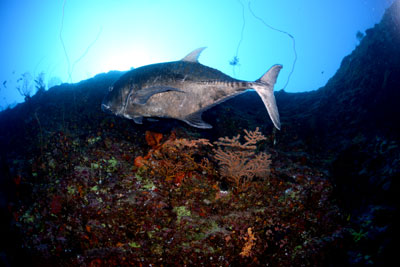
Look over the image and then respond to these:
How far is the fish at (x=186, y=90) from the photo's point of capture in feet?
9.45

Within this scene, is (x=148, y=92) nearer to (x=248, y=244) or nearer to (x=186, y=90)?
(x=186, y=90)

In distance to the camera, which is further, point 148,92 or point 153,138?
point 153,138

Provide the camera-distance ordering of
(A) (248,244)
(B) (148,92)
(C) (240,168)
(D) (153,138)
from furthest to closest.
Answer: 1. (D) (153,138)
2. (C) (240,168)
3. (A) (248,244)
4. (B) (148,92)

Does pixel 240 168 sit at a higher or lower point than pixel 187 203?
higher

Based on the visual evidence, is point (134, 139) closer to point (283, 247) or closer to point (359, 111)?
point (283, 247)

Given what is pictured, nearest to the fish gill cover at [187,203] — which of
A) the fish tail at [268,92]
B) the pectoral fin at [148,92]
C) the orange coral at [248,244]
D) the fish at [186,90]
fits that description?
Answer: the orange coral at [248,244]

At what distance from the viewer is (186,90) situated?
2.94m

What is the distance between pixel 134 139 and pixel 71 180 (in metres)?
1.62

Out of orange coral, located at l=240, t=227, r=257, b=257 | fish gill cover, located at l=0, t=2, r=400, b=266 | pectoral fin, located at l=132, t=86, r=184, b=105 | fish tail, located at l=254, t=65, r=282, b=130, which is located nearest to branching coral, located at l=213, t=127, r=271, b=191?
fish gill cover, located at l=0, t=2, r=400, b=266

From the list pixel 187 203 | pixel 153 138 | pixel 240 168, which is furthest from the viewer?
pixel 153 138

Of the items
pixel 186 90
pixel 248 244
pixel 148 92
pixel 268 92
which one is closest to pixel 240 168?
pixel 248 244

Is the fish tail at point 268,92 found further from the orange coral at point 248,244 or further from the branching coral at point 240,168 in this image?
the orange coral at point 248,244

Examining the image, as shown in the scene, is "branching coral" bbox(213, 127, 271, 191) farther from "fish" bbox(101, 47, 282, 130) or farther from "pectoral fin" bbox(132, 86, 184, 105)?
"pectoral fin" bbox(132, 86, 184, 105)

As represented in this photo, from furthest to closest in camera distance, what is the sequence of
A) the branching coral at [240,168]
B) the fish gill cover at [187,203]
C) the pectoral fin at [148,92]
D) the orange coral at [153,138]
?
the orange coral at [153,138]
the branching coral at [240,168]
the fish gill cover at [187,203]
the pectoral fin at [148,92]
